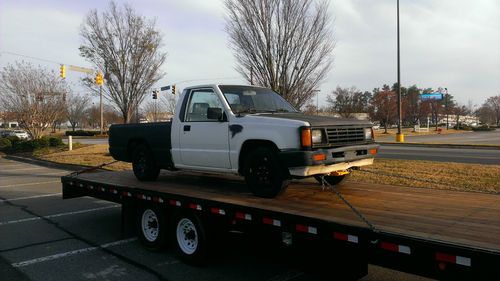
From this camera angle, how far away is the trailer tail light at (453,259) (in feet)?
9.62

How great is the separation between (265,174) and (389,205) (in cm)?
150

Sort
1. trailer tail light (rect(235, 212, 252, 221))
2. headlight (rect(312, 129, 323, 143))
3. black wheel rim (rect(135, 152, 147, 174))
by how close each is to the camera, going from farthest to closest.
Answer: black wheel rim (rect(135, 152, 147, 174)), headlight (rect(312, 129, 323, 143)), trailer tail light (rect(235, 212, 252, 221))

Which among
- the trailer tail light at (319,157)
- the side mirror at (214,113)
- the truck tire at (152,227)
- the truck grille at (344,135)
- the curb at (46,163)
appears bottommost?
the curb at (46,163)

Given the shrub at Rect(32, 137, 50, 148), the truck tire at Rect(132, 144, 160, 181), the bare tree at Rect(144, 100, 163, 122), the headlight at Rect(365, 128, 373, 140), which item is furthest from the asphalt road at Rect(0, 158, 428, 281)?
the bare tree at Rect(144, 100, 163, 122)

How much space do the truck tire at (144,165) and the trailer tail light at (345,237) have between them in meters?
4.00

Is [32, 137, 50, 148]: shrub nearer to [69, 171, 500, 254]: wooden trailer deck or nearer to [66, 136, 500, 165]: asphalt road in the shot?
[66, 136, 500, 165]: asphalt road

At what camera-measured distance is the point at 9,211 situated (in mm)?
8977

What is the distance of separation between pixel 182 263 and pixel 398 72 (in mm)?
25703

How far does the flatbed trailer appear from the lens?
3084 mm

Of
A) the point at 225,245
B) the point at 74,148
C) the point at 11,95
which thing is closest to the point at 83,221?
the point at 225,245

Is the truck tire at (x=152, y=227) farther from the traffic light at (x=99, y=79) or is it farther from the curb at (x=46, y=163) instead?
the traffic light at (x=99, y=79)

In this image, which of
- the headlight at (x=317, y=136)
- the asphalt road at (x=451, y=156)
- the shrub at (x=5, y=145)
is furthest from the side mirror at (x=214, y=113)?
the shrub at (x=5, y=145)

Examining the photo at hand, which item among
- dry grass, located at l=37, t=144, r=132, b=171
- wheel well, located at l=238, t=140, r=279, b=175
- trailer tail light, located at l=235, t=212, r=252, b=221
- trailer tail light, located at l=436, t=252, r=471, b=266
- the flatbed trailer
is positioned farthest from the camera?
dry grass, located at l=37, t=144, r=132, b=171

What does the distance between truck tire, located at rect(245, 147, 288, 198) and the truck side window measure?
1.09 m
